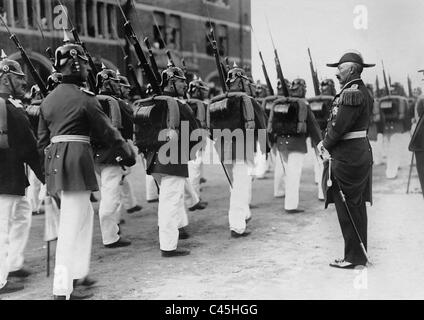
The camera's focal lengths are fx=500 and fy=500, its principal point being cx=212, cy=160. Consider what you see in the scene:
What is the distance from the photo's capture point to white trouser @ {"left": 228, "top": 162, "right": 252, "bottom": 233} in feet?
21.2

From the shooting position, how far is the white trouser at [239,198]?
646cm

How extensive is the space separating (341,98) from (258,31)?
3057mm

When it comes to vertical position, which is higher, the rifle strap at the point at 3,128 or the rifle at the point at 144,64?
the rifle at the point at 144,64

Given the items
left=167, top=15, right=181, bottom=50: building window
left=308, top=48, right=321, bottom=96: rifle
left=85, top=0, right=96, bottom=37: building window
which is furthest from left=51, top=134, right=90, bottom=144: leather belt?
left=167, top=15, right=181, bottom=50: building window

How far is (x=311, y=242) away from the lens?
6051mm

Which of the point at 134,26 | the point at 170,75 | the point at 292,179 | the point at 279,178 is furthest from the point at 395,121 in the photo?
the point at 134,26

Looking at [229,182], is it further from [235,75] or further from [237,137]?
[235,75]

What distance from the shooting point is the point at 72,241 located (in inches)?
173

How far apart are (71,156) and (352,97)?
270 cm

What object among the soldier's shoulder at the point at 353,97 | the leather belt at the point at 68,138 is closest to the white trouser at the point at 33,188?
the leather belt at the point at 68,138

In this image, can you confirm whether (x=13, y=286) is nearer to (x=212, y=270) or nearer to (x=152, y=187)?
(x=212, y=270)

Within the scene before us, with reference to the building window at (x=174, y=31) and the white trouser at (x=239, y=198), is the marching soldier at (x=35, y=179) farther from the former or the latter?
the building window at (x=174, y=31)

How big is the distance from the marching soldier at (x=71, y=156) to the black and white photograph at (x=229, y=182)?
1 centimetres
